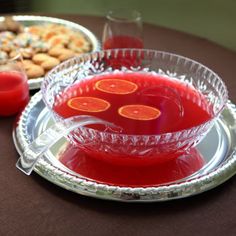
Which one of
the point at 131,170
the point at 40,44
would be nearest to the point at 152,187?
the point at 131,170

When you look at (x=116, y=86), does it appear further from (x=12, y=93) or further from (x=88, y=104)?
(x=12, y=93)

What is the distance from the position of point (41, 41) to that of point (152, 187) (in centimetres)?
70

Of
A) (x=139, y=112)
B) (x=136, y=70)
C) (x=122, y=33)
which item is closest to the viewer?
(x=139, y=112)

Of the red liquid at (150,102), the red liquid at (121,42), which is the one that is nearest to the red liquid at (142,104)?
the red liquid at (150,102)

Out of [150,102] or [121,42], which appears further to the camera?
[121,42]

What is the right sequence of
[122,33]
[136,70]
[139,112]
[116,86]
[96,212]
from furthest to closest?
1. [122,33]
2. [136,70]
3. [116,86]
4. [139,112]
5. [96,212]

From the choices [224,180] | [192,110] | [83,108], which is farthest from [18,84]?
[224,180]

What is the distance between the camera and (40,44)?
124cm

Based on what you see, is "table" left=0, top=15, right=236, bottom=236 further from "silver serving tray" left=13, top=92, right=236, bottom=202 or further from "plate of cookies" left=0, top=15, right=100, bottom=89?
"plate of cookies" left=0, top=15, right=100, bottom=89

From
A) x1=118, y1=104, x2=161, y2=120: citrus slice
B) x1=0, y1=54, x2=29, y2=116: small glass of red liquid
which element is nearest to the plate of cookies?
x1=0, y1=54, x2=29, y2=116: small glass of red liquid

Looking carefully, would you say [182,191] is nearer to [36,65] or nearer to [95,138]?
[95,138]

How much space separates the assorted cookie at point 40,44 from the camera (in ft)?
3.75

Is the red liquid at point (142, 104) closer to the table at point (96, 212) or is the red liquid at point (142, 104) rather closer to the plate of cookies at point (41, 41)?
the table at point (96, 212)

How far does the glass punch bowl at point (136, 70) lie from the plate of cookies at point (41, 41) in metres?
0.14
